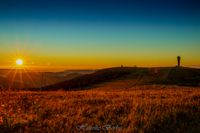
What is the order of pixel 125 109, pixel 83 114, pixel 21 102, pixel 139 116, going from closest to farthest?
pixel 139 116 < pixel 83 114 < pixel 125 109 < pixel 21 102

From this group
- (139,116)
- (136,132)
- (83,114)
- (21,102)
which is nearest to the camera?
(136,132)

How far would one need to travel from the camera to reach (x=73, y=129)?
7844mm

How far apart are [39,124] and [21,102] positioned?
4.85 m

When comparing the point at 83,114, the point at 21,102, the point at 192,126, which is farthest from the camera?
the point at 21,102

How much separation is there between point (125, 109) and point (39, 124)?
3.79 metres

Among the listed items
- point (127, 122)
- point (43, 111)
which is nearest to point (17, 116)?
point (43, 111)

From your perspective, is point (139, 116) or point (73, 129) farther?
point (139, 116)

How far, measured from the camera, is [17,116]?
9539 millimetres

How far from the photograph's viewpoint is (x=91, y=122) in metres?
8.79

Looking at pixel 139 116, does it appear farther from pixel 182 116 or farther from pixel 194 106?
pixel 194 106

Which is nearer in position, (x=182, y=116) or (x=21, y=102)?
(x=182, y=116)

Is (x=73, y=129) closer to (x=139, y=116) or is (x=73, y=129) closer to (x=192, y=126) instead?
(x=139, y=116)

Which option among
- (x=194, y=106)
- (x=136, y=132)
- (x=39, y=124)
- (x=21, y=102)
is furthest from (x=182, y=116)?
(x=21, y=102)

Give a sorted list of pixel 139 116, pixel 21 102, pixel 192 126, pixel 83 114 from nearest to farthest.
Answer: pixel 192 126, pixel 139 116, pixel 83 114, pixel 21 102
